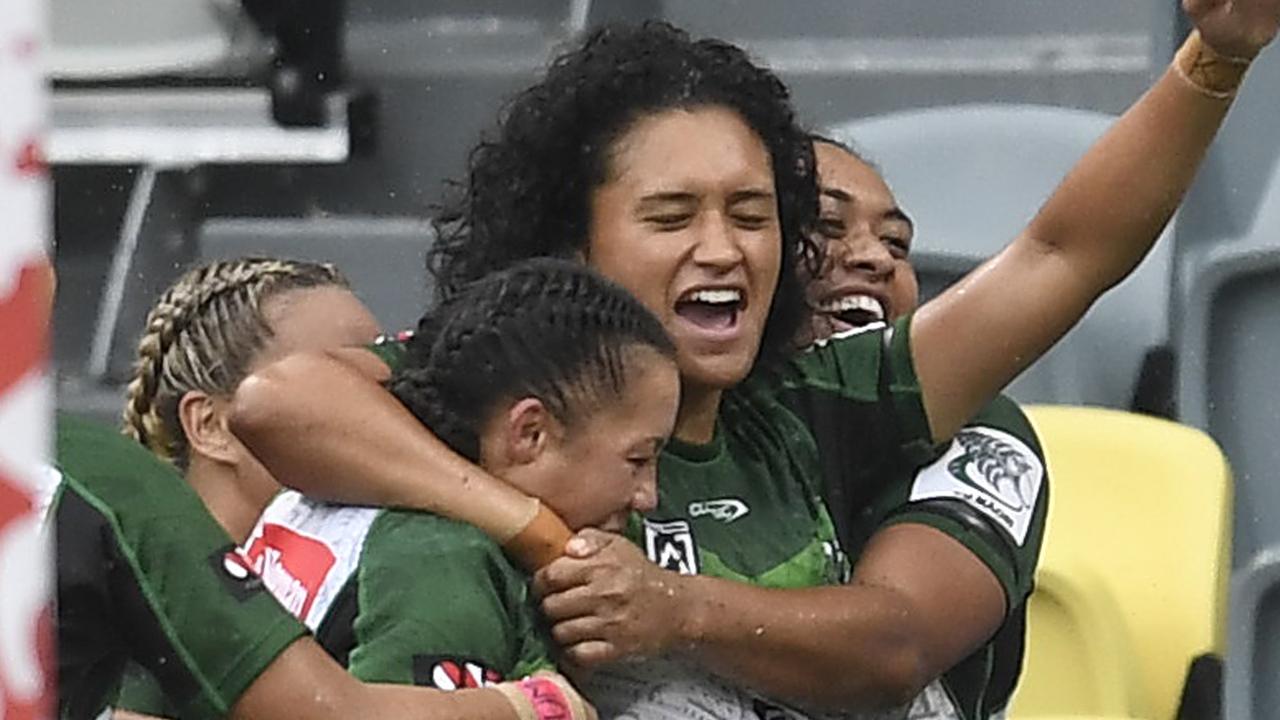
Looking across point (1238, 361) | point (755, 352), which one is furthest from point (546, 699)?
point (1238, 361)

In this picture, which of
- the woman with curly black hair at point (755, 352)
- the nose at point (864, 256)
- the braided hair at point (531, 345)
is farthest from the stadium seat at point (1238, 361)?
the braided hair at point (531, 345)

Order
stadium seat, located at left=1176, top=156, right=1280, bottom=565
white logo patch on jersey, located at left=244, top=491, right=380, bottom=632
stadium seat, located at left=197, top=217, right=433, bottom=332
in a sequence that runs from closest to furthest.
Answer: white logo patch on jersey, located at left=244, top=491, right=380, bottom=632, stadium seat, located at left=1176, top=156, right=1280, bottom=565, stadium seat, located at left=197, top=217, right=433, bottom=332

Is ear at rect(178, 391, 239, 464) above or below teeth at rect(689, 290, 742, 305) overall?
below

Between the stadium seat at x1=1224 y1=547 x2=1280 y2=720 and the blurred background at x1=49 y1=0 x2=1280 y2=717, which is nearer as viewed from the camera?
the stadium seat at x1=1224 y1=547 x2=1280 y2=720

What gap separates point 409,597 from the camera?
2121 mm

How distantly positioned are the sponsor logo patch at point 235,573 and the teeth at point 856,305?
37.1 inches

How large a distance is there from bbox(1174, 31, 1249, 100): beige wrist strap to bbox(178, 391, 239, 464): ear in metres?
0.98

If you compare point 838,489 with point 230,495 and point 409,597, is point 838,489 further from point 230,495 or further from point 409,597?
point 230,495

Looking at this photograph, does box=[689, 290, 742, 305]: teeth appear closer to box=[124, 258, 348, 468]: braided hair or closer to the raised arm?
the raised arm

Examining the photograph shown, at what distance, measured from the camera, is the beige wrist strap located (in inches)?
93.4

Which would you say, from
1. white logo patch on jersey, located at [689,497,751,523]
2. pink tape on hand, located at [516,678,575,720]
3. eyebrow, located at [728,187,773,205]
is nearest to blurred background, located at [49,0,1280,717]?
eyebrow, located at [728,187,773,205]

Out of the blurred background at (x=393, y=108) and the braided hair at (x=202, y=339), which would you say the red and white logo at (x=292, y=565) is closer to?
the braided hair at (x=202, y=339)

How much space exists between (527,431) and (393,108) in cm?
310

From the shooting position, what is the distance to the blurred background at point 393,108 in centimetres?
430
